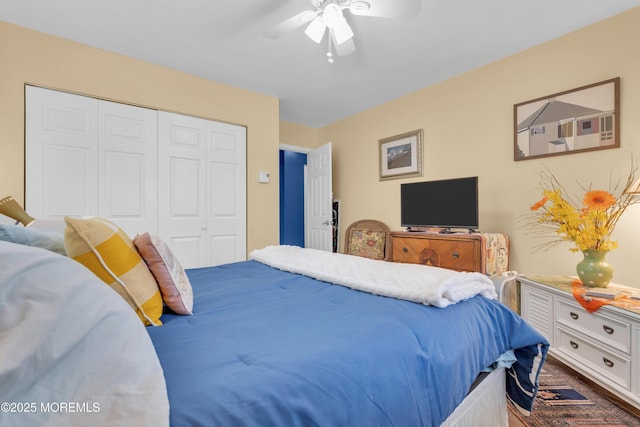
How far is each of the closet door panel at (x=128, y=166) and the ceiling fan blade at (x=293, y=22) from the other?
65.8 inches

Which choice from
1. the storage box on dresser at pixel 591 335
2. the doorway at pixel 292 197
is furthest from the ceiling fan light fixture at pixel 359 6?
the doorway at pixel 292 197

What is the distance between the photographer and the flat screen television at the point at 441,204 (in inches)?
109

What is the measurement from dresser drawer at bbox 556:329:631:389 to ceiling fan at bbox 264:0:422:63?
2300 millimetres

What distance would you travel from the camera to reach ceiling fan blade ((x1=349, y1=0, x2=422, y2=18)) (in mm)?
1763

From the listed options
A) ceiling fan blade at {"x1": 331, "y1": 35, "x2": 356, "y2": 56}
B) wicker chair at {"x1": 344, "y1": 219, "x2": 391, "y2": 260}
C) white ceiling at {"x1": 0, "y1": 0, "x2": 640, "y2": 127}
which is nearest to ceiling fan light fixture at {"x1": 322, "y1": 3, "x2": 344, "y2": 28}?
ceiling fan blade at {"x1": 331, "y1": 35, "x2": 356, "y2": 56}

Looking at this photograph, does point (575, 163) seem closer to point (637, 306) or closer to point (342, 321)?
point (637, 306)

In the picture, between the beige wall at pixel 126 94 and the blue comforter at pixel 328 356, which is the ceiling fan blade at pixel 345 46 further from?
the blue comforter at pixel 328 356

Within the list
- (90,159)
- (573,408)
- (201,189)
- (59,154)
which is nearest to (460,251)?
(573,408)

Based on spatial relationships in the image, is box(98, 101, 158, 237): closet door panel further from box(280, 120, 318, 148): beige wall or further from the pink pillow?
the pink pillow

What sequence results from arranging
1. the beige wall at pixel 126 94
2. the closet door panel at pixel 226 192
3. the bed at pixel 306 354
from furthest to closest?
the closet door panel at pixel 226 192, the beige wall at pixel 126 94, the bed at pixel 306 354

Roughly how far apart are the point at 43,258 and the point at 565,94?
10.9 feet

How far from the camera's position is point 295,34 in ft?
8.21

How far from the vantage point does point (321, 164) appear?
4441 millimetres

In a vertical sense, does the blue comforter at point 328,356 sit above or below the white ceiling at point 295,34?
below
